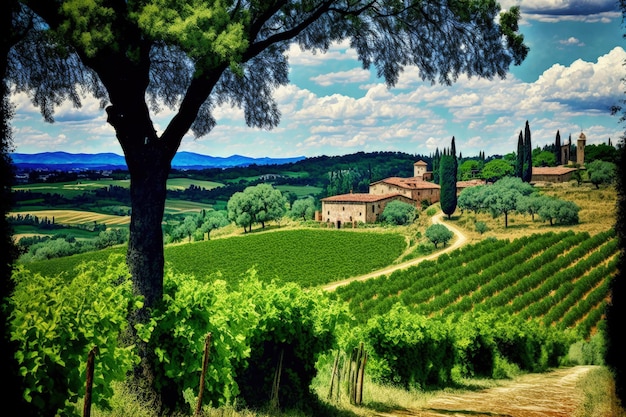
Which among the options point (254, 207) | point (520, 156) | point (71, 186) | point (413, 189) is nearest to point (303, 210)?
point (254, 207)

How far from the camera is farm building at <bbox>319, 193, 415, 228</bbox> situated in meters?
104

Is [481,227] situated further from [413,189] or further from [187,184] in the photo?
[187,184]

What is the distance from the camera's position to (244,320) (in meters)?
10.3

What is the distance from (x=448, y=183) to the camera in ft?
324

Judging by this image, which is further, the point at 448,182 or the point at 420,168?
the point at 420,168

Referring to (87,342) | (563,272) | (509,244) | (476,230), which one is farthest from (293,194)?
(87,342)

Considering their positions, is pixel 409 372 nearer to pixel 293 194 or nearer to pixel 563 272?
pixel 563 272

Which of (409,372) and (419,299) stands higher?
(409,372)

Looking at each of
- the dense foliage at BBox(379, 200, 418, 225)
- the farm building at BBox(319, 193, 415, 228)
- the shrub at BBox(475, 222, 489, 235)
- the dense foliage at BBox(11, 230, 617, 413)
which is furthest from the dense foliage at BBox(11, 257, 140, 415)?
the dense foliage at BBox(379, 200, 418, 225)

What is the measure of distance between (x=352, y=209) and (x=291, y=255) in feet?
91.2

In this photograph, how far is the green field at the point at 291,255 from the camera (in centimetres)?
6981

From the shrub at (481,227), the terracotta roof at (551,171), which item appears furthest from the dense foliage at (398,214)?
the terracotta roof at (551,171)

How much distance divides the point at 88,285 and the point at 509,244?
67022 mm

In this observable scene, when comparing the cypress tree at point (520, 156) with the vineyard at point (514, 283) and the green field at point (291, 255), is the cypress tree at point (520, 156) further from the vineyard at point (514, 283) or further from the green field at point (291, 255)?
the vineyard at point (514, 283)
